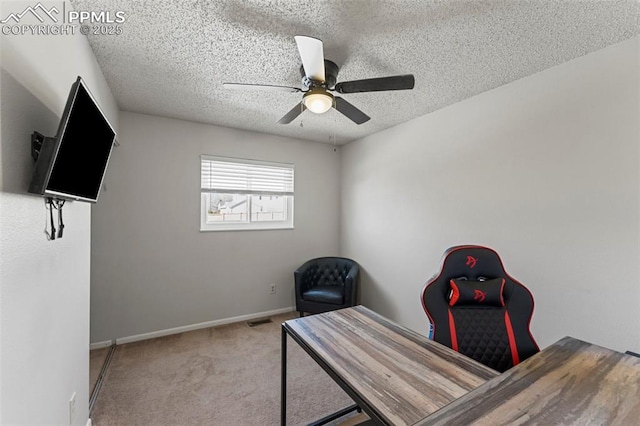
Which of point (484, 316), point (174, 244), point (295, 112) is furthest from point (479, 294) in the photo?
point (174, 244)

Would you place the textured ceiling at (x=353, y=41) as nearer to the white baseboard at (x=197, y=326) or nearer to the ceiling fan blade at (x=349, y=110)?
the ceiling fan blade at (x=349, y=110)

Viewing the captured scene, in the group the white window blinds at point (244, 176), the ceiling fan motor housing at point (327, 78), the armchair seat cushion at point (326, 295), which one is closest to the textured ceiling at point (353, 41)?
the ceiling fan motor housing at point (327, 78)

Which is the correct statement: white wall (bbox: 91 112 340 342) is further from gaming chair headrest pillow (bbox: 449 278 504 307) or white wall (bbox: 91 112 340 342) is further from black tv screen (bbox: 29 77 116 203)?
gaming chair headrest pillow (bbox: 449 278 504 307)

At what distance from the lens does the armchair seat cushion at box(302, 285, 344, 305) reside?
3.35 metres

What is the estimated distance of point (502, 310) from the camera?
5.15 feet

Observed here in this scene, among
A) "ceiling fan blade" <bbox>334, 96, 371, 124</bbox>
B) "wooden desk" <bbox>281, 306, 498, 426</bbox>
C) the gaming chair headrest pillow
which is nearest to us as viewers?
"wooden desk" <bbox>281, 306, 498, 426</bbox>

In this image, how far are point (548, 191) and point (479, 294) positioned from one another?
118cm

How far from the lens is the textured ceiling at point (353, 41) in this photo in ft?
4.95

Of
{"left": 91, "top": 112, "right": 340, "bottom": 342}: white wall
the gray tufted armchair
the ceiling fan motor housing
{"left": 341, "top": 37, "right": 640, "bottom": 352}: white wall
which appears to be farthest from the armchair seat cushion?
the ceiling fan motor housing

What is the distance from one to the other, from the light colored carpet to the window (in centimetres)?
143

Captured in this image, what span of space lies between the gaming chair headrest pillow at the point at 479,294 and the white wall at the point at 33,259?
6.44 ft

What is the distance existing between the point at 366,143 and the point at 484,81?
1.78 meters

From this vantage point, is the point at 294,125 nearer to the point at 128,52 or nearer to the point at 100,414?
the point at 128,52

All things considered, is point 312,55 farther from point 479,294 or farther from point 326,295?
point 326,295
